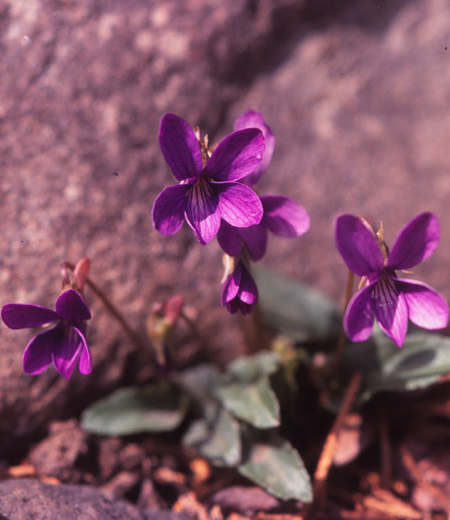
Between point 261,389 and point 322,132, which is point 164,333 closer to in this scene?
point 261,389

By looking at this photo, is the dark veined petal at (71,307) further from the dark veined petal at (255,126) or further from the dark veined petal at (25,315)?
the dark veined petal at (255,126)

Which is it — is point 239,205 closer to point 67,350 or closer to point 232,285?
point 232,285

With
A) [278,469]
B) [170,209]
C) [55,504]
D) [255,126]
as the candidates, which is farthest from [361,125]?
[55,504]

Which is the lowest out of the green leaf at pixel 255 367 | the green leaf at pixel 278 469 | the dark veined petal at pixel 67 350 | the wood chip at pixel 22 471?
the green leaf at pixel 278 469

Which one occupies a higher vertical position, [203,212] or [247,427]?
[203,212]

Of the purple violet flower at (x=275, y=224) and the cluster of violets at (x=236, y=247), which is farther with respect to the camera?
the purple violet flower at (x=275, y=224)

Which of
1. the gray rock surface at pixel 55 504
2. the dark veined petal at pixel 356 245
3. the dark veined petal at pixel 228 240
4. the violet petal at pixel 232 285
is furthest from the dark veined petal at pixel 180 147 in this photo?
the gray rock surface at pixel 55 504

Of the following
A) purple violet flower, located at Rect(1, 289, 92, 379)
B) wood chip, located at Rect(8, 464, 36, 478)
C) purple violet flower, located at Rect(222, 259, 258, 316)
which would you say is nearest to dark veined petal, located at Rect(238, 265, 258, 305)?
purple violet flower, located at Rect(222, 259, 258, 316)
